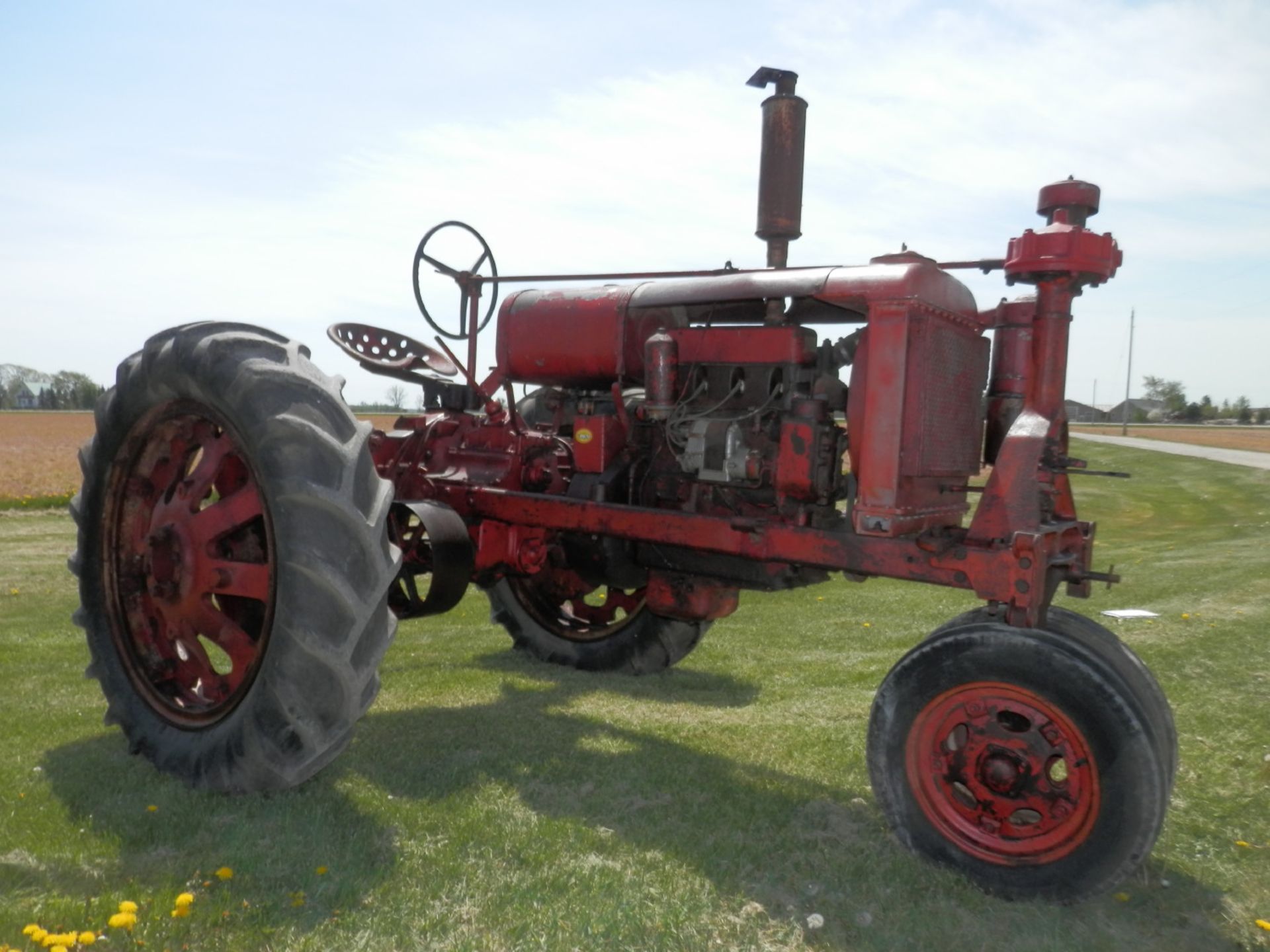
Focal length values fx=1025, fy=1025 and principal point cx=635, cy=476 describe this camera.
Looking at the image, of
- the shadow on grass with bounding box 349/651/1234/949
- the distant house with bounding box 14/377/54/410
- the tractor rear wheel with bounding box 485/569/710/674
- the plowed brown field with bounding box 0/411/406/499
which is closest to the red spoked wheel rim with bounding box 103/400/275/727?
the shadow on grass with bounding box 349/651/1234/949

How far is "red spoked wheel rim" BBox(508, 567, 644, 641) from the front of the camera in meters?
5.40

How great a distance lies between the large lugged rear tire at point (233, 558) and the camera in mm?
3152

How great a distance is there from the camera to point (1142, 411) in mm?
92125

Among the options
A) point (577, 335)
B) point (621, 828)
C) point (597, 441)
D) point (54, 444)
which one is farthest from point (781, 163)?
point (54, 444)

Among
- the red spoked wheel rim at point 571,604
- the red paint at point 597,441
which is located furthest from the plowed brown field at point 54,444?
the red paint at point 597,441

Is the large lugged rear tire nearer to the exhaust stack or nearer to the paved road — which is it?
the exhaust stack

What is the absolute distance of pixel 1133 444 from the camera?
112 feet

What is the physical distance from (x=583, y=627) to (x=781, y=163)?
2687 millimetres

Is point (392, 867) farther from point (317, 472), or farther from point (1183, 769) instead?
point (1183, 769)

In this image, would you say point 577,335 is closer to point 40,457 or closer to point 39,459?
point 39,459

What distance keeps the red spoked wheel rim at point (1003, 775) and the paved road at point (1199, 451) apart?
2220 cm

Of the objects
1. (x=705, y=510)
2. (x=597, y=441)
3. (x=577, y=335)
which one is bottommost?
(x=705, y=510)

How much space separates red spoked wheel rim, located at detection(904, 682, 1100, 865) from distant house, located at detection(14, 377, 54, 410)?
94.4m

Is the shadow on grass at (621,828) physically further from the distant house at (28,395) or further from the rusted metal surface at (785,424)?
the distant house at (28,395)
